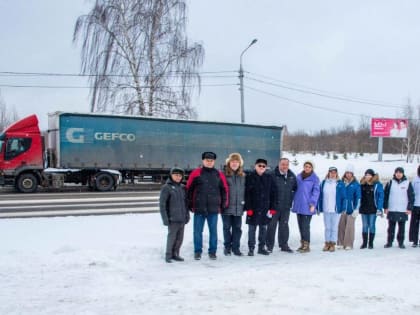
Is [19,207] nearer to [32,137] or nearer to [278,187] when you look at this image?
[32,137]

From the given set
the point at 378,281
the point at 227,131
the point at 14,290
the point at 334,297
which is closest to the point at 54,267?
the point at 14,290

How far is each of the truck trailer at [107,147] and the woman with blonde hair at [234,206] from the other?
45.8 feet

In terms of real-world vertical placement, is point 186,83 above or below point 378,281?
above

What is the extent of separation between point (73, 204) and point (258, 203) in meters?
9.83

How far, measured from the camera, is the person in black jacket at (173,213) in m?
6.77

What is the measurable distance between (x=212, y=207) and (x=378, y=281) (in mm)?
2687

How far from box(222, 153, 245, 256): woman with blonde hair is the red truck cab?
14.2 metres

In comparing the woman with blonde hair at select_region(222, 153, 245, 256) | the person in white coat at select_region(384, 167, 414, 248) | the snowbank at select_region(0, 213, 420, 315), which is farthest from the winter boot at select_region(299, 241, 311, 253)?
Answer: the person in white coat at select_region(384, 167, 414, 248)

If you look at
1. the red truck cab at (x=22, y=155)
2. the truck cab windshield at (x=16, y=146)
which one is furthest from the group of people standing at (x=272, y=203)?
the truck cab windshield at (x=16, y=146)

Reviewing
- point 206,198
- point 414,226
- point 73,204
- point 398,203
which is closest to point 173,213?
point 206,198

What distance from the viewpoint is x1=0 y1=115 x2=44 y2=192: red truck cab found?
18.8 metres

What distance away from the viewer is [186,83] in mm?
26266

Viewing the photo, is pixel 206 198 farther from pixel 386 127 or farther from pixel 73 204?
pixel 386 127

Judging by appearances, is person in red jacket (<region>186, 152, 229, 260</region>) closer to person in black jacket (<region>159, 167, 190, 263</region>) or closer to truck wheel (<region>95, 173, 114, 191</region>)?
person in black jacket (<region>159, 167, 190, 263</region>)
